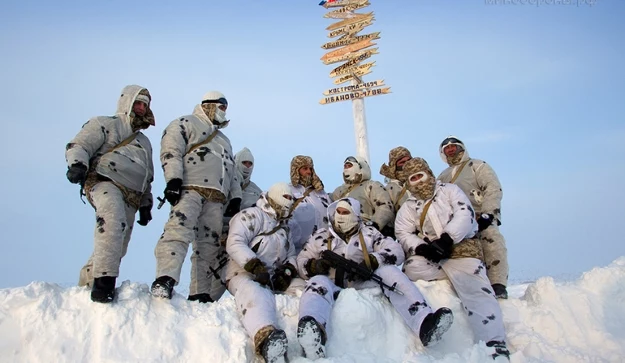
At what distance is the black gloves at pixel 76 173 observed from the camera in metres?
3.93

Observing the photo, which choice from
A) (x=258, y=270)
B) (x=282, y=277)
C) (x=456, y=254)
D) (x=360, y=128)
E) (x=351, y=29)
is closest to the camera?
(x=258, y=270)

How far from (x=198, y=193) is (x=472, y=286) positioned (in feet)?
8.85

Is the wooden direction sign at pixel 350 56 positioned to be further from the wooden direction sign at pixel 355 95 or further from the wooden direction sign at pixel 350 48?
the wooden direction sign at pixel 355 95

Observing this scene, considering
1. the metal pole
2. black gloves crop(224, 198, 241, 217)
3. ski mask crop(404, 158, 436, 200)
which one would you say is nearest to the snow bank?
ski mask crop(404, 158, 436, 200)

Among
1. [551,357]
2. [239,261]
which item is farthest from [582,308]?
[239,261]

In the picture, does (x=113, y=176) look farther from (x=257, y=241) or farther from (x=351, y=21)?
(x=351, y=21)

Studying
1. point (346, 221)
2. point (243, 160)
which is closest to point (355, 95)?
point (243, 160)

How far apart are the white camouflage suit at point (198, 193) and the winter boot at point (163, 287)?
14 centimetres

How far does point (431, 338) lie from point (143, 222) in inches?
→ 110

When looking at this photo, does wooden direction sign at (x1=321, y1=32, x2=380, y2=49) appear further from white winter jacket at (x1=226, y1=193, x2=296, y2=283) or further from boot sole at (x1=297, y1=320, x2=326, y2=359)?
boot sole at (x1=297, y1=320, x2=326, y2=359)

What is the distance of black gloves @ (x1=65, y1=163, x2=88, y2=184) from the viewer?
3.93 m

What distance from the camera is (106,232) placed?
13.1 feet

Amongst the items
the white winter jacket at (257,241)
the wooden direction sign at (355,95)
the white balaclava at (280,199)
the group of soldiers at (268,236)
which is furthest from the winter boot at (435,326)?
the wooden direction sign at (355,95)

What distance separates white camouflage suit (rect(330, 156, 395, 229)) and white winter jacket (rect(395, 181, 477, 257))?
2.25ft
